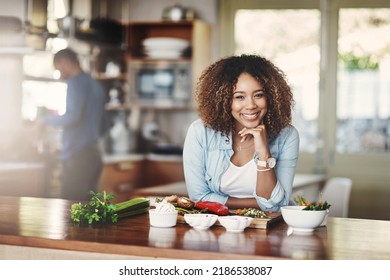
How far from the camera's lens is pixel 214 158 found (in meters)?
2.28

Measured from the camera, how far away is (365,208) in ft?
16.8

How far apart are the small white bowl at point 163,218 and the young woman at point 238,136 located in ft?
1.51

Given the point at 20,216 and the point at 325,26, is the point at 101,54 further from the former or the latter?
the point at 20,216

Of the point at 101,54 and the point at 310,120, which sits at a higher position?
the point at 101,54

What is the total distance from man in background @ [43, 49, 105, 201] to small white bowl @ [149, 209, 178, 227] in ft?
7.85

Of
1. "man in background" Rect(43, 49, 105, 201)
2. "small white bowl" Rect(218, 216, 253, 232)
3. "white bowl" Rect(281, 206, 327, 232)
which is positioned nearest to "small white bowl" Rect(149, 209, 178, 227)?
"small white bowl" Rect(218, 216, 253, 232)

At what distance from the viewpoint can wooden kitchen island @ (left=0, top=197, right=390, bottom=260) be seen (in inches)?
59.2

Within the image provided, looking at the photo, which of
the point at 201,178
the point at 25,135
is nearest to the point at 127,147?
the point at 25,135

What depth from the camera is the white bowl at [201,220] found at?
1.77m

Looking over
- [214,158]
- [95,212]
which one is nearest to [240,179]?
[214,158]

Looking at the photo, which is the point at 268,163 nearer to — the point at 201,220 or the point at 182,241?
the point at 201,220

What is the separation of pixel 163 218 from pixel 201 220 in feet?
0.33

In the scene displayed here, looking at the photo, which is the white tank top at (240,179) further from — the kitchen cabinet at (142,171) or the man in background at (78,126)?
the kitchen cabinet at (142,171)

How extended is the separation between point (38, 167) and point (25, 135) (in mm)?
383
